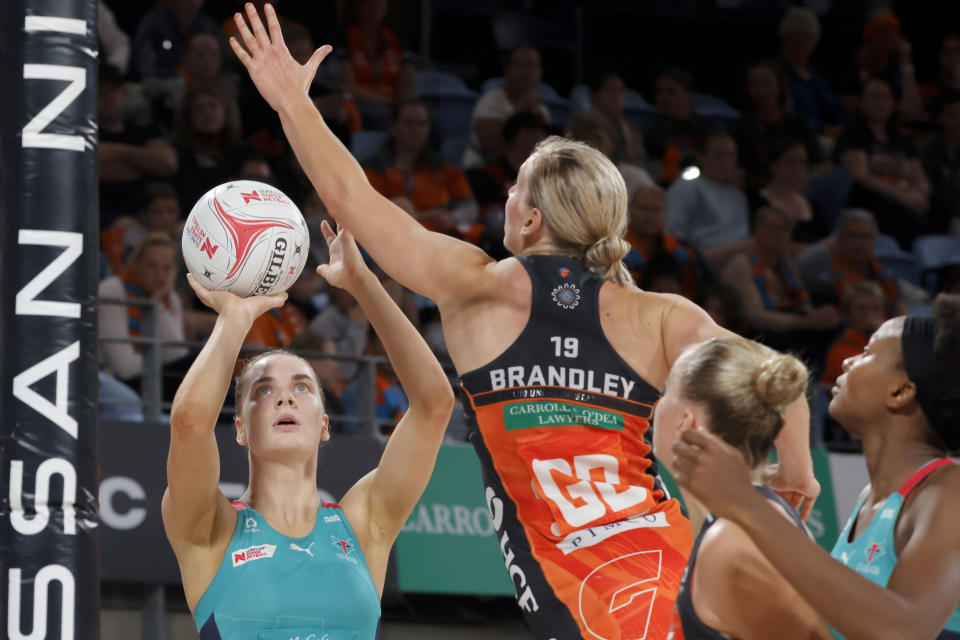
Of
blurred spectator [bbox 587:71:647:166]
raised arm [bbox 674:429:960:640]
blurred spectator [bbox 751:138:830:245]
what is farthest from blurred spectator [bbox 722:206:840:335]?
raised arm [bbox 674:429:960:640]

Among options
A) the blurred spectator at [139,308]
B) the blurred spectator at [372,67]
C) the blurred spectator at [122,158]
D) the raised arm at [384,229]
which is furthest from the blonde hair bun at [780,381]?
the blurred spectator at [372,67]

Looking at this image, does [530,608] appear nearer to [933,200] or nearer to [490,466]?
[490,466]

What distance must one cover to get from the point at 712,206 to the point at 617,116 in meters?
1.09

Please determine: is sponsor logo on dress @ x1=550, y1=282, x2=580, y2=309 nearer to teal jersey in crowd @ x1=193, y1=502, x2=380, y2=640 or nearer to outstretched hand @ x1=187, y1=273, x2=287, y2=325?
outstretched hand @ x1=187, y1=273, x2=287, y2=325

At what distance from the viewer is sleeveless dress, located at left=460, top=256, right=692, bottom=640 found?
9.75ft

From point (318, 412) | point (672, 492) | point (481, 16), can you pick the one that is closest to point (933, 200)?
point (481, 16)

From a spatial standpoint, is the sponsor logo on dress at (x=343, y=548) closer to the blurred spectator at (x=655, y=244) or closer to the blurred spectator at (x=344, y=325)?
the blurred spectator at (x=344, y=325)

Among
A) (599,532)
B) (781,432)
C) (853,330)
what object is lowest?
(853,330)

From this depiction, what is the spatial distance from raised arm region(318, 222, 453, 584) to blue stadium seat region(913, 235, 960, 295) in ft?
24.3

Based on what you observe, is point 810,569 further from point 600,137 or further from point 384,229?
point 600,137

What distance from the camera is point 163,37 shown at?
8.66 metres

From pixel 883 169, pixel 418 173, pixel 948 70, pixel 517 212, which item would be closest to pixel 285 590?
pixel 517 212

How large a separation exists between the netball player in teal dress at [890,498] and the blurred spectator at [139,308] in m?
4.66

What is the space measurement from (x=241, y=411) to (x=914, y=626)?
83.0 inches
